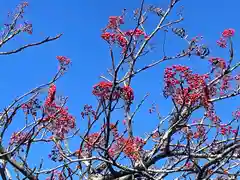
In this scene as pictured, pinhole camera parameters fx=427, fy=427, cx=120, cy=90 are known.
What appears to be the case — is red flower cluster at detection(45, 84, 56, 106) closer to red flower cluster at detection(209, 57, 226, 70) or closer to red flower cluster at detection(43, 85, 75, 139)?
red flower cluster at detection(43, 85, 75, 139)

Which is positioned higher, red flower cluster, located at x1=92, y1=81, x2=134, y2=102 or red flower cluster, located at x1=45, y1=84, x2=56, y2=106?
red flower cluster, located at x1=45, y1=84, x2=56, y2=106

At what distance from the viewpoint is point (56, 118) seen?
768 centimetres

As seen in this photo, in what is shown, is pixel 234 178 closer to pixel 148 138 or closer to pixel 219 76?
pixel 219 76

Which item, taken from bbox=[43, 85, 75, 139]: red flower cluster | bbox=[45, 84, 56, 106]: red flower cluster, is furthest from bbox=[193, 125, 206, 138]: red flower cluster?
bbox=[45, 84, 56, 106]: red flower cluster

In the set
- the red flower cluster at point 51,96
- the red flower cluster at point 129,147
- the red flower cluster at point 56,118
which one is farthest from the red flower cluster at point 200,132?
the red flower cluster at point 51,96

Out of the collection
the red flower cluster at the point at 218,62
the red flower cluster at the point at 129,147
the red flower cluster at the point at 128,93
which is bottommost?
the red flower cluster at the point at 129,147

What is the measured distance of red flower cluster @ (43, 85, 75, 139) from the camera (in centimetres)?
747

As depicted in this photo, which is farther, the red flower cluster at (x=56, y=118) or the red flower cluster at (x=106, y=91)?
the red flower cluster at (x=56, y=118)

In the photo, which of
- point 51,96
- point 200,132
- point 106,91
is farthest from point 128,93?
point 200,132

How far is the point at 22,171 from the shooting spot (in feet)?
24.9

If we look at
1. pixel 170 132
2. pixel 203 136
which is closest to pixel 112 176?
pixel 170 132

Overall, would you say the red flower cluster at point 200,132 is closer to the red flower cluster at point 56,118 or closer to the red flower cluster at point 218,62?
the red flower cluster at point 218,62

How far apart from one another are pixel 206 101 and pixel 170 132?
104 centimetres

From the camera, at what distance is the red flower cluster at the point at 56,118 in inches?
294
